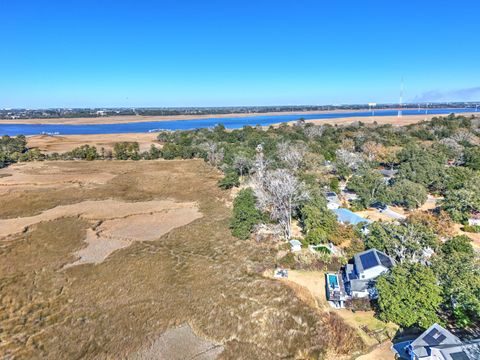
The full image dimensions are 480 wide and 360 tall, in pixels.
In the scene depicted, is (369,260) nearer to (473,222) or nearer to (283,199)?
(283,199)

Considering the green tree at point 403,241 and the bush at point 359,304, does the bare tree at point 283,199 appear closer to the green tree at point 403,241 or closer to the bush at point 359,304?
the green tree at point 403,241

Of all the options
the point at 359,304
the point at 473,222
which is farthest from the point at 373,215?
the point at 359,304

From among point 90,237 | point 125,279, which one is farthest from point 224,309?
point 90,237

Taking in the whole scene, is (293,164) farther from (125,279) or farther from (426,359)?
(426,359)

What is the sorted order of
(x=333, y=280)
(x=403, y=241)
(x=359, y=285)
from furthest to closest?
(x=403, y=241) < (x=333, y=280) < (x=359, y=285)

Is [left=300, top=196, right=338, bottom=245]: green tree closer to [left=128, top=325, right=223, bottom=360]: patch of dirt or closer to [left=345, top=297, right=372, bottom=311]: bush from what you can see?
[left=345, top=297, right=372, bottom=311]: bush
